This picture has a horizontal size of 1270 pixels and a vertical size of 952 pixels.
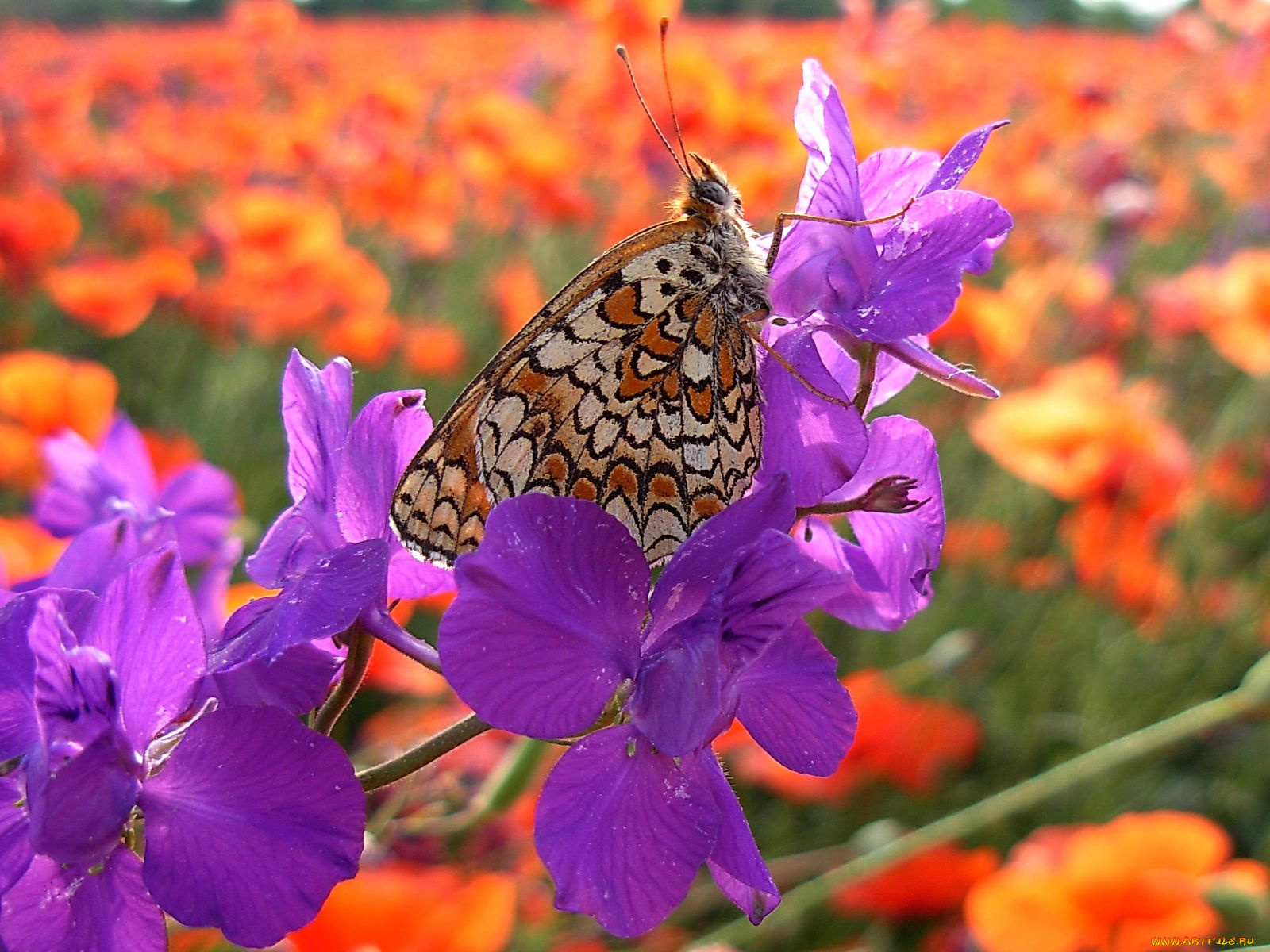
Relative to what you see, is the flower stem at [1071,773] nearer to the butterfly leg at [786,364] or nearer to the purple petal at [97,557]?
the butterfly leg at [786,364]

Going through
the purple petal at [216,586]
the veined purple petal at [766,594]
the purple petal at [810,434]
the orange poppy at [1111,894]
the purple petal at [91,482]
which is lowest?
the orange poppy at [1111,894]

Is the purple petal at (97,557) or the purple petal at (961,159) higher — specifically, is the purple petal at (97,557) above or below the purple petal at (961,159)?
below

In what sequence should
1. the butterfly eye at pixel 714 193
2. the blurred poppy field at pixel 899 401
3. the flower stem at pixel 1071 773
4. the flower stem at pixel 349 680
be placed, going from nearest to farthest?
the flower stem at pixel 349 680, the butterfly eye at pixel 714 193, the flower stem at pixel 1071 773, the blurred poppy field at pixel 899 401

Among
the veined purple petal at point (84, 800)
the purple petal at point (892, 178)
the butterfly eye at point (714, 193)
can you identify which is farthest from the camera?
the butterfly eye at point (714, 193)

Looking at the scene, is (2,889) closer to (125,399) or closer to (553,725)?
(553,725)

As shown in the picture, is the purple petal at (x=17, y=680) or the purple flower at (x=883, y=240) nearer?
the purple petal at (x=17, y=680)

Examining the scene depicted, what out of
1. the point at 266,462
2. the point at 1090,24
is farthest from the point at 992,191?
the point at 1090,24

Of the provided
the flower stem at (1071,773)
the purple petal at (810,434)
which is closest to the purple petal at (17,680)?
the purple petal at (810,434)

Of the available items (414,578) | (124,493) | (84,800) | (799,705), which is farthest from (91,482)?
(799,705)
